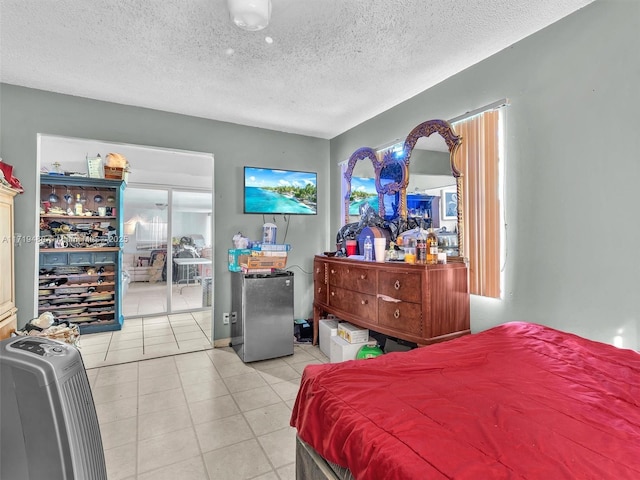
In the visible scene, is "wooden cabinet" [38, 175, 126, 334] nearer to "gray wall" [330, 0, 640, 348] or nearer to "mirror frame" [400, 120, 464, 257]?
"mirror frame" [400, 120, 464, 257]

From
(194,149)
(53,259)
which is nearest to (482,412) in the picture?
(194,149)

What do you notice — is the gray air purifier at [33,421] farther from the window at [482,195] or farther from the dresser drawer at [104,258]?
the dresser drawer at [104,258]

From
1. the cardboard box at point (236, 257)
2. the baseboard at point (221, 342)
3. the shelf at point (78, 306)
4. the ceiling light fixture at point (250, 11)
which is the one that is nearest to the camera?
the ceiling light fixture at point (250, 11)

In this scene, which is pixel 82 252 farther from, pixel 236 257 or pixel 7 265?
pixel 236 257

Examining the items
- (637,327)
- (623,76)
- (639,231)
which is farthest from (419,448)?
(623,76)

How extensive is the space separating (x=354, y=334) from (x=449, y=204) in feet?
5.03

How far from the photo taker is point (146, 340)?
4117 mm

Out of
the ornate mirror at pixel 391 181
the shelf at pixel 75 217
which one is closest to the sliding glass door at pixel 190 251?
the shelf at pixel 75 217

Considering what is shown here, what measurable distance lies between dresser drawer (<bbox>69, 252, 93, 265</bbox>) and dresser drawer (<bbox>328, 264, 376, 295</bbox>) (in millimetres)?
3707

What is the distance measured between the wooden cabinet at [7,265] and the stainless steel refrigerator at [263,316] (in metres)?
1.96

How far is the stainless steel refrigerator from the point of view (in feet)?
11.1

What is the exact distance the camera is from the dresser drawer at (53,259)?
14.5ft

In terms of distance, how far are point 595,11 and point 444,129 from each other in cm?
107

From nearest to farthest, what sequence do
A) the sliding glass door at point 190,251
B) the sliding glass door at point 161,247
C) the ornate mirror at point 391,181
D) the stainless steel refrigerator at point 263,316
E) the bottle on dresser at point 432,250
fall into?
the bottle on dresser at point 432,250, the ornate mirror at point 391,181, the stainless steel refrigerator at point 263,316, the sliding glass door at point 161,247, the sliding glass door at point 190,251
